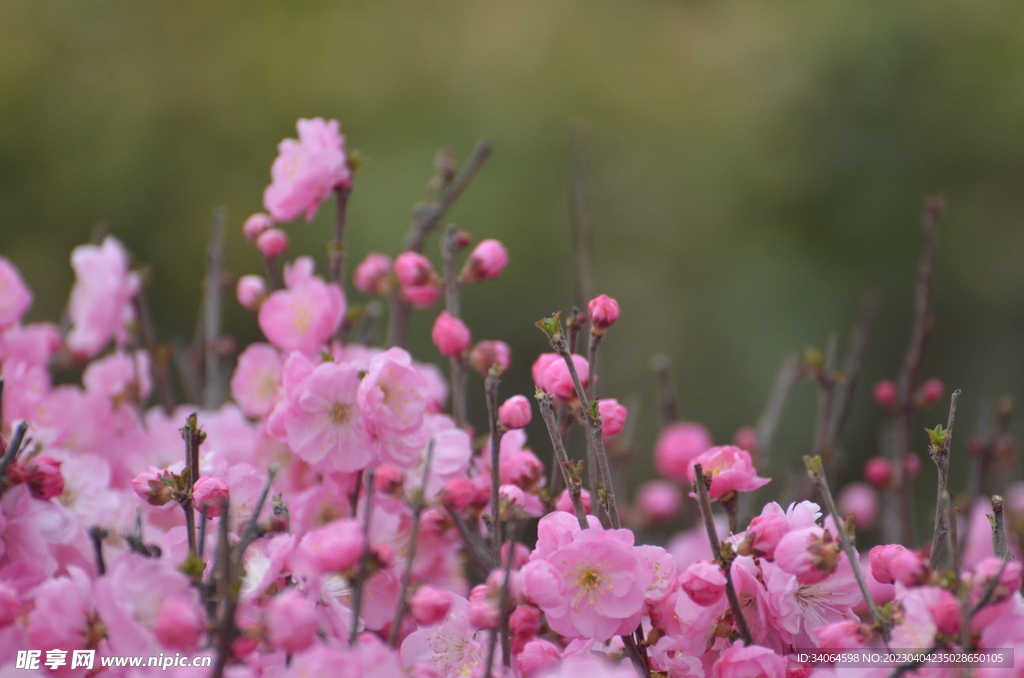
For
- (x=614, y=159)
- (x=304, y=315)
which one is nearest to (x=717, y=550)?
(x=304, y=315)

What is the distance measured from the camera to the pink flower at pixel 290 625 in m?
0.39

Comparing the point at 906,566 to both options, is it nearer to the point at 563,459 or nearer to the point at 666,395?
the point at 563,459

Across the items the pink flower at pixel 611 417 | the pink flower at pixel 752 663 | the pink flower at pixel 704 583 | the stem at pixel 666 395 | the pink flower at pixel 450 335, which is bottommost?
the pink flower at pixel 752 663

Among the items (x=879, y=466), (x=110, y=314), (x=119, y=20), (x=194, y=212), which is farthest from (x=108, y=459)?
(x=119, y=20)

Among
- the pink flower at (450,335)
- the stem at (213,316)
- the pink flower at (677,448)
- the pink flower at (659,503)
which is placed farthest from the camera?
the pink flower at (659,503)

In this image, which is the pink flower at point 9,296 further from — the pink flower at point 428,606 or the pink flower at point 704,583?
the pink flower at point 704,583

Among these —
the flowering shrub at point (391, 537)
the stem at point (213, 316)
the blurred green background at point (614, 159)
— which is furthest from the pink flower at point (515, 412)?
the blurred green background at point (614, 159)

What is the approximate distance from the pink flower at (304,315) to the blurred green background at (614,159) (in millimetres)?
1983

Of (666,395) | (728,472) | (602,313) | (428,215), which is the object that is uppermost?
(428,215)

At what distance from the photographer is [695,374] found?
3.00 meters

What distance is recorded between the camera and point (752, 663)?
476mm

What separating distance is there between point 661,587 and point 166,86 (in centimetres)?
310

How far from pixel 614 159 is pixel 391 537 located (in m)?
2.83

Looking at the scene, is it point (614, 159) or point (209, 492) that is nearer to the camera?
point (209, 492)
